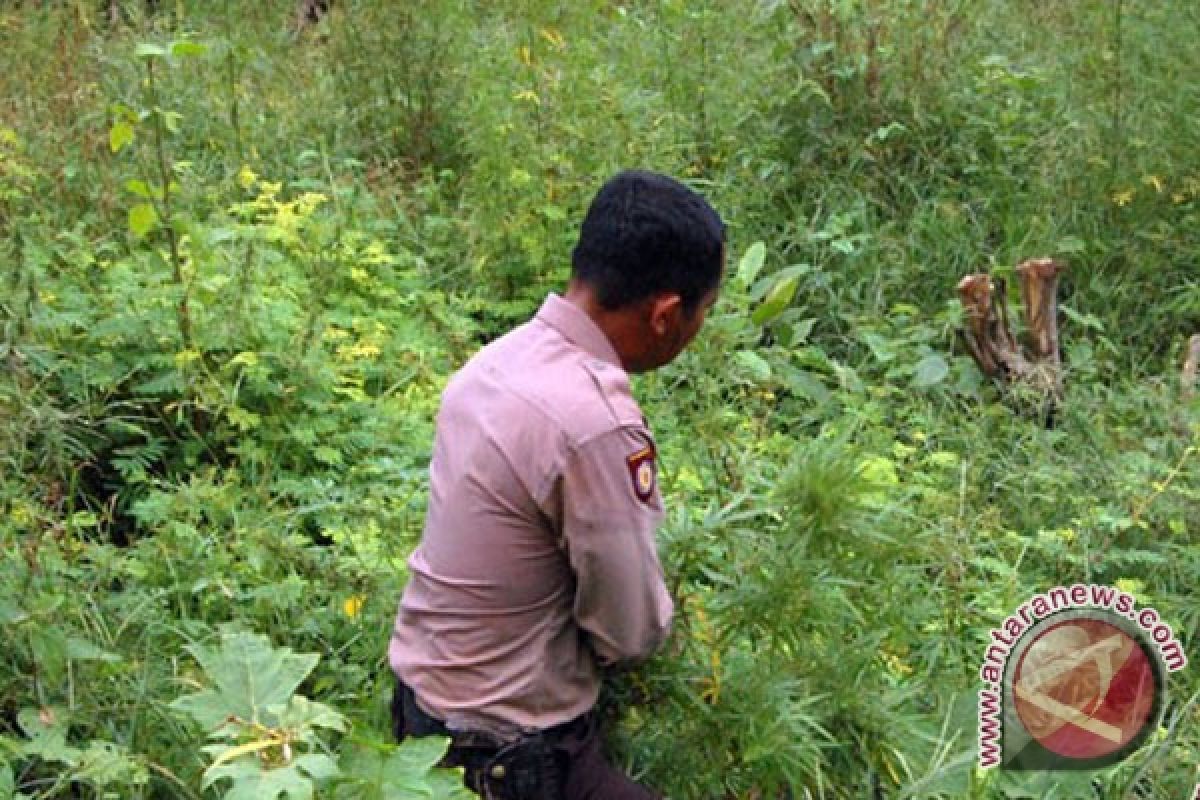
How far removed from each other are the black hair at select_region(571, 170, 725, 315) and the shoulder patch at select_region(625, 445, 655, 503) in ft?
0.83

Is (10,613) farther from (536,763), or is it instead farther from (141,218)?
(141,218)

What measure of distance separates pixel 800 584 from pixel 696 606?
221 mm

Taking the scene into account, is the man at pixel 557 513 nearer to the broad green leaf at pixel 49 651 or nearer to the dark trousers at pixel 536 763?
the dark trousers at pixel 536 763

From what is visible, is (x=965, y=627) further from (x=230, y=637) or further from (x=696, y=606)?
(x=230, y=637)

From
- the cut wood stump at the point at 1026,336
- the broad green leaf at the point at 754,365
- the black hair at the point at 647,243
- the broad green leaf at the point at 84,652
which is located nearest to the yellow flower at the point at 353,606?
the broad green leaf at the point at 84,652

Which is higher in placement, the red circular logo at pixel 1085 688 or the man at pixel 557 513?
the man at pixel 557 513

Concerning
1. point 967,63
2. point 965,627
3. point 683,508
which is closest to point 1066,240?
point 967,63

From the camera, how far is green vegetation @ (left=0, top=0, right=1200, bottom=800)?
111 inches

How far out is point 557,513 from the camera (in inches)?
96.2

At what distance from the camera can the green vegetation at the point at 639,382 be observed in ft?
9.23

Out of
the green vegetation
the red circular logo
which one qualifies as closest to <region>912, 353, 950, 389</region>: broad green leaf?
the green vegetation

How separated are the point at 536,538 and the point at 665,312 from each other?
421 millimetres

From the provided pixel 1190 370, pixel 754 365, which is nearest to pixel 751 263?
pixel 754 365

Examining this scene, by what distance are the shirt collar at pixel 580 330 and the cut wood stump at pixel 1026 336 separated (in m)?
2.64
